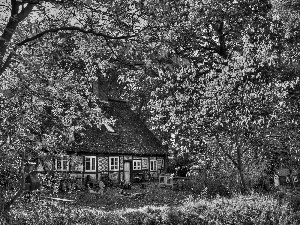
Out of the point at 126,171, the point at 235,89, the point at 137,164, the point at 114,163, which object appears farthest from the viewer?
the point at 137,164

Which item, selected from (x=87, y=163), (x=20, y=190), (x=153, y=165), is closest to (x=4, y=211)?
(x=20, y=190)

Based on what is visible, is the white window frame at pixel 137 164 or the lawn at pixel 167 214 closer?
the lawn at pixel 167 214

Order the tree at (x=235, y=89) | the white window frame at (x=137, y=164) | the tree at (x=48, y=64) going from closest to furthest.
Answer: the tree at (x=48, y=64) < the tree at (x=235, y=89) < the white window frame at (x=137, y=164)

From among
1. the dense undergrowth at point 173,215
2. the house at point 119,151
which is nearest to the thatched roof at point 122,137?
the house at point 119,151

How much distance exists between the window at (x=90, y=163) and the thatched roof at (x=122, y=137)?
997 mm

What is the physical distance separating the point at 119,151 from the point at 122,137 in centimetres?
183

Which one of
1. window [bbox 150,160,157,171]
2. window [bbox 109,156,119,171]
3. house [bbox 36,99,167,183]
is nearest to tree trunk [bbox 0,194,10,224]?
house [bbox 36,99,167,183]

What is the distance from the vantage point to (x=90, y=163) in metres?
31.6

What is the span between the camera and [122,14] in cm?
841

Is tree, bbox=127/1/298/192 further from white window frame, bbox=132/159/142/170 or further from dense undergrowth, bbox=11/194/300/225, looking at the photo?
white window frame, bbox=132/159/142/170

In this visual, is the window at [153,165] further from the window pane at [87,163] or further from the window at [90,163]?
the window pane at [87,163]

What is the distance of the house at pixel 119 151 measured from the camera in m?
31.2

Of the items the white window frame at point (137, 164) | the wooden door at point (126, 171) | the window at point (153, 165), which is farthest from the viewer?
the window at point (153, 165)

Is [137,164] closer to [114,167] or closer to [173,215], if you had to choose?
[114,167]
